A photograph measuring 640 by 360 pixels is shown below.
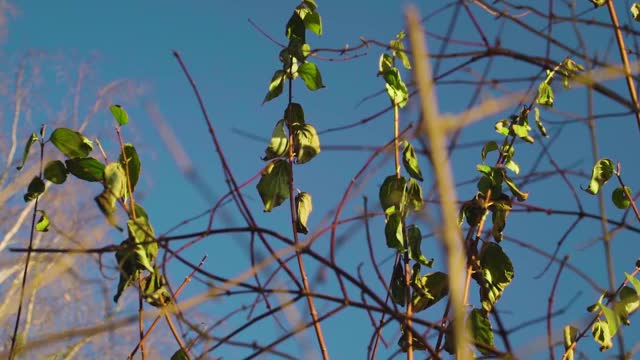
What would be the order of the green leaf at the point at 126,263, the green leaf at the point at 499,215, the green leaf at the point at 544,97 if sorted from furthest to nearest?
the green leaf at the point at 544,97 → the green leaf at the point at 499,215 → the green leaf at the point at 126,263

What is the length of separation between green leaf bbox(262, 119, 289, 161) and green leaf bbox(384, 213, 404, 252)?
143mm

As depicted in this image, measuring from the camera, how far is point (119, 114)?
2.98ft

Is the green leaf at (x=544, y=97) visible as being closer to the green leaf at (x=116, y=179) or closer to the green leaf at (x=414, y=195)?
the green leaf at (x=414, y=195)

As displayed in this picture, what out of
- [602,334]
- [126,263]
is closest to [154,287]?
[126,263]

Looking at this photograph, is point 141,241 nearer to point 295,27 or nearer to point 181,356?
point 181,356

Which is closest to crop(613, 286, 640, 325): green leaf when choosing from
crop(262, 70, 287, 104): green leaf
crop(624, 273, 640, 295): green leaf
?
crop(624, 273, 640, 295): green leaf

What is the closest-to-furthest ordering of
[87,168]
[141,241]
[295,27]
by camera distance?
[141,241] → [87,168] → [295,27]

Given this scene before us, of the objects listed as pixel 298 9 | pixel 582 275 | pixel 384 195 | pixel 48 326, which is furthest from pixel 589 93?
pixel 48 326

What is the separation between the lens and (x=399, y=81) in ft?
3.14

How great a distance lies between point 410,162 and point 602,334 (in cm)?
29

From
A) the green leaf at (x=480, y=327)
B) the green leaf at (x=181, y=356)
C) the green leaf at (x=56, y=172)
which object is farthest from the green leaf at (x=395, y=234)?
the green leaf at (x=56, y=172)

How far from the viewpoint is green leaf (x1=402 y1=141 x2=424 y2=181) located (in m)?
0.90

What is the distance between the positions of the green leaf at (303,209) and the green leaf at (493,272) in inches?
8.2

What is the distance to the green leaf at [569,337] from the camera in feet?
2.77
